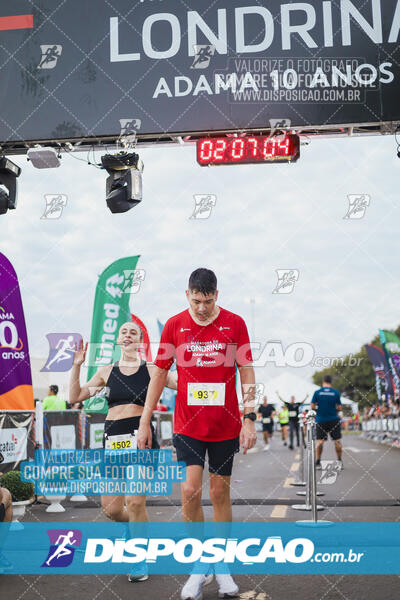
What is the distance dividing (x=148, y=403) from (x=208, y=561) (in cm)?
119

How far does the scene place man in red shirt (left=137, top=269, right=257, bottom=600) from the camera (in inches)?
190

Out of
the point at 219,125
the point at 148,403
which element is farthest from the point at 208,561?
the point at 219,125

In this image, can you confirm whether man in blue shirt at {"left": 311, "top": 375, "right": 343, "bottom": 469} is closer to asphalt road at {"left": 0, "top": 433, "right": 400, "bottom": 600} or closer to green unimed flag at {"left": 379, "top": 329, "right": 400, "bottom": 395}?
asphalt road at {"left": 0, "top": 433, "right": 400, "bottom": 600}

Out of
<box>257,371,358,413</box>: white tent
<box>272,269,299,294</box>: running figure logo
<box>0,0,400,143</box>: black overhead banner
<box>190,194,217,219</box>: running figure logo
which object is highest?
<box>0,0,400,143</box>: black overhead banner

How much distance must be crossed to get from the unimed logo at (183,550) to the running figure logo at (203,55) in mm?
5691

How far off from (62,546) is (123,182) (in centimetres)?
477

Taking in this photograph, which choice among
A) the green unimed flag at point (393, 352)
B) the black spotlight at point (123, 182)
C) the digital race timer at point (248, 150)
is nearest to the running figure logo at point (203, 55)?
the digital race timer at point (248, 150)

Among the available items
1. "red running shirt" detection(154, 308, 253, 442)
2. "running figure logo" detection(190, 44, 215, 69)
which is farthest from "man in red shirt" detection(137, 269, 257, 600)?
"running figure logo" detection(190, 44, 215, 69)

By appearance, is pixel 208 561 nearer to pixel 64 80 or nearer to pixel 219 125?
pixel 219 125

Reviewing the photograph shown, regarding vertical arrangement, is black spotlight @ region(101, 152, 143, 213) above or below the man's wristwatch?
above

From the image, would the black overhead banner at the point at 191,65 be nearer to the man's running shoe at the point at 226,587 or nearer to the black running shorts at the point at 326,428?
the man's running shoe at the point at 226,587

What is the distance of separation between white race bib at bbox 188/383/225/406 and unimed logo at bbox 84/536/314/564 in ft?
3.42

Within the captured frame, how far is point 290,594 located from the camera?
4.73 metres

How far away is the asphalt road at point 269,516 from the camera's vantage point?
4785mm
